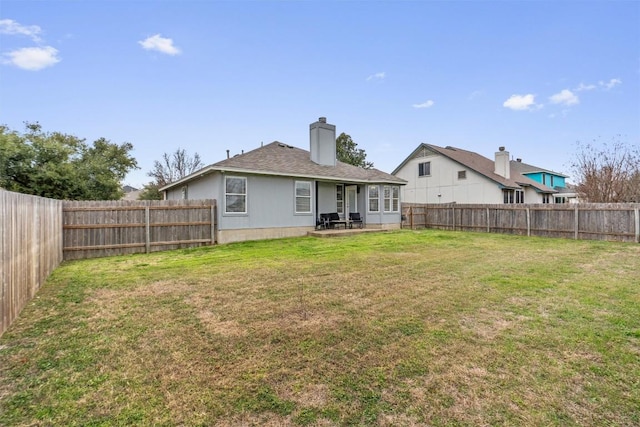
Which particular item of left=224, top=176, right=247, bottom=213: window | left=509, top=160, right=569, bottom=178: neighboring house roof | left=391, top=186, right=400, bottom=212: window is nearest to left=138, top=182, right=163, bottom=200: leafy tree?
left=224, top=176, right=247, bottom=213: window

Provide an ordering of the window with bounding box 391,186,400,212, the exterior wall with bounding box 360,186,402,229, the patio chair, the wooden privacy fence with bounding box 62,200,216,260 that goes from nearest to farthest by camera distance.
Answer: the wooden privacy fence with bounding box 62,200,216,260 < the patio chair < the exterior wall with bounding box 360,186,402,229 < the window with bounding box 391,186,400,212

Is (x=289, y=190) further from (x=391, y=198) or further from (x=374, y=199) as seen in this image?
(x=391, y=198)

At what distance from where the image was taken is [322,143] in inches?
610

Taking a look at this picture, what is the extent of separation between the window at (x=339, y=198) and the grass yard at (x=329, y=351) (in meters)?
10.1

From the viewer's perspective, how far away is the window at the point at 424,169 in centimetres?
2444

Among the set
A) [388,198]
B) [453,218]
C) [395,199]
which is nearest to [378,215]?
[388,198]

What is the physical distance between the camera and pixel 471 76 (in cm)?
1499

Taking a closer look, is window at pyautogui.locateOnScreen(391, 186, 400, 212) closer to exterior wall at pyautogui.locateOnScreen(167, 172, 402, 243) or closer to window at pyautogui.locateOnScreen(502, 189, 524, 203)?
exterior wall at pyautogui.locateOnScreen(167, 172, 402, 243)

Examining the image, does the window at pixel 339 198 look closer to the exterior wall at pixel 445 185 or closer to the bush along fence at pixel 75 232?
the bush along fence at pixel 75 232

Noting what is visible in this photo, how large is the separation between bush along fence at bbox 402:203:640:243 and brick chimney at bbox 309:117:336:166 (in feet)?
18.4

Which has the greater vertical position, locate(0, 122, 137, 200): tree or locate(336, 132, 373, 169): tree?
locate(336, 132, 373, 169): tree

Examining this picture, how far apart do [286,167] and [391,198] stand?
636 cm

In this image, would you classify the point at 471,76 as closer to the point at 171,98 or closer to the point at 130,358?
the point at 171,98

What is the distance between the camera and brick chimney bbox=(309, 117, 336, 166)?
606 inches
